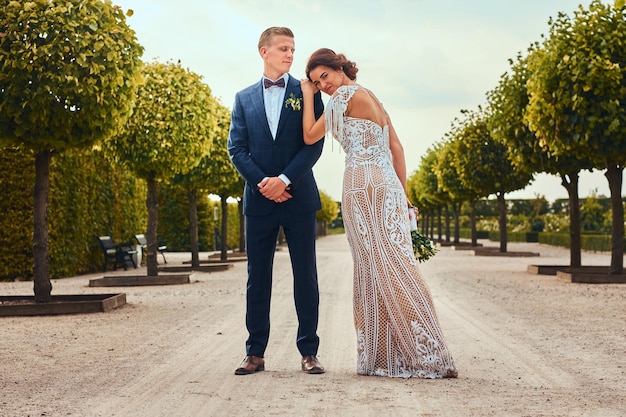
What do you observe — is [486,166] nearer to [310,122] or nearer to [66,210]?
[66,210]

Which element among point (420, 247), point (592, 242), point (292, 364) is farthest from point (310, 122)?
point (592, 242)

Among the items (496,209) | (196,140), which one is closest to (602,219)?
(496,209)

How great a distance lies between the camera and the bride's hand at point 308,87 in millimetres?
6074

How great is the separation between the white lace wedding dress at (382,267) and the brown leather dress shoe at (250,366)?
2.37 feet

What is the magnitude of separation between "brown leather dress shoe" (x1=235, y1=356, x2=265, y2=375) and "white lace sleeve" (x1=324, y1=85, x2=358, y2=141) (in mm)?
1697

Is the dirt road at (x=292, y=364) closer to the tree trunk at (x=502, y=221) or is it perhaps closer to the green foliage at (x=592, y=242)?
the tree trunk at (x=502, y=221)

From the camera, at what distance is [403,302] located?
5.86 meters

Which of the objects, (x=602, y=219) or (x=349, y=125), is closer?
(x=349, y=125)

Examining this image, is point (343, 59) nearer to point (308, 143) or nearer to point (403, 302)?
point (308, 143)

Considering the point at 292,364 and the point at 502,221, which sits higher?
the point at 502,221

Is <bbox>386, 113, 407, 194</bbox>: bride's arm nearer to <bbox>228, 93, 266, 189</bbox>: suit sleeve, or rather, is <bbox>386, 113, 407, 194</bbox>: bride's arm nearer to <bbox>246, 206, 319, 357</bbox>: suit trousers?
<bbox>246, 206, 319, 357</bbox>: suit trousers

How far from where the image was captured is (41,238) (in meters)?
11.6

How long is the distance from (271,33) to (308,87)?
0.46 metres

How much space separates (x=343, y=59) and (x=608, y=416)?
2909 millimetres
